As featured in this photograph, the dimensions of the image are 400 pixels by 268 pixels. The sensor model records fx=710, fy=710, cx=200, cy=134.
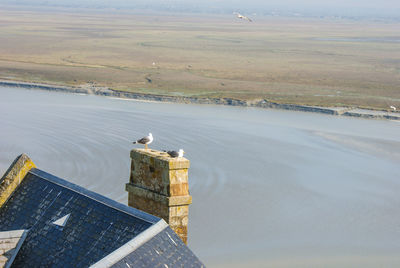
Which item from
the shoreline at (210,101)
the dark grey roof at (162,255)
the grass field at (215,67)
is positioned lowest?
the shoreline at (210,101)

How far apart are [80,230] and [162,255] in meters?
1.47

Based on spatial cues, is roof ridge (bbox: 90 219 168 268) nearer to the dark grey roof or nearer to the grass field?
the dark grey roof

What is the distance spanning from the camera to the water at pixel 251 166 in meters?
25.0

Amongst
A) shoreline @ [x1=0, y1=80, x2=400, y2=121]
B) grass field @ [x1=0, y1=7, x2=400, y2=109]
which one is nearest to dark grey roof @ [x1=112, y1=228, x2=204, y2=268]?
shoreline @ [x1=0, y1=80, x2=400, y2=121]

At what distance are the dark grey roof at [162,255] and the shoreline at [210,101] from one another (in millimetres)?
44510

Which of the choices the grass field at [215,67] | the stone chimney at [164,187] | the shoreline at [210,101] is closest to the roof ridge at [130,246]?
the stone chimney at [164,187]

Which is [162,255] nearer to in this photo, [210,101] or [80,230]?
[80,230]

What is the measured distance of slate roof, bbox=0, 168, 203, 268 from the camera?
948 cm

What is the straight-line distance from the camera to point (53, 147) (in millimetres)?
37875

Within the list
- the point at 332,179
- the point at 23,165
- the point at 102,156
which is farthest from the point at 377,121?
the point at 23,165

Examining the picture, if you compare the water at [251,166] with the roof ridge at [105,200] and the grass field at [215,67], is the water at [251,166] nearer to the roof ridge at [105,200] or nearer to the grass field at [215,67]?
the grass field at [215,67]

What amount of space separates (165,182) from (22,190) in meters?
2.70

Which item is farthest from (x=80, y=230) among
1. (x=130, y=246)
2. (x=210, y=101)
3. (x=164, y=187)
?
(x=210, y=101)

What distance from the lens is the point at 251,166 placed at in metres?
36.2
